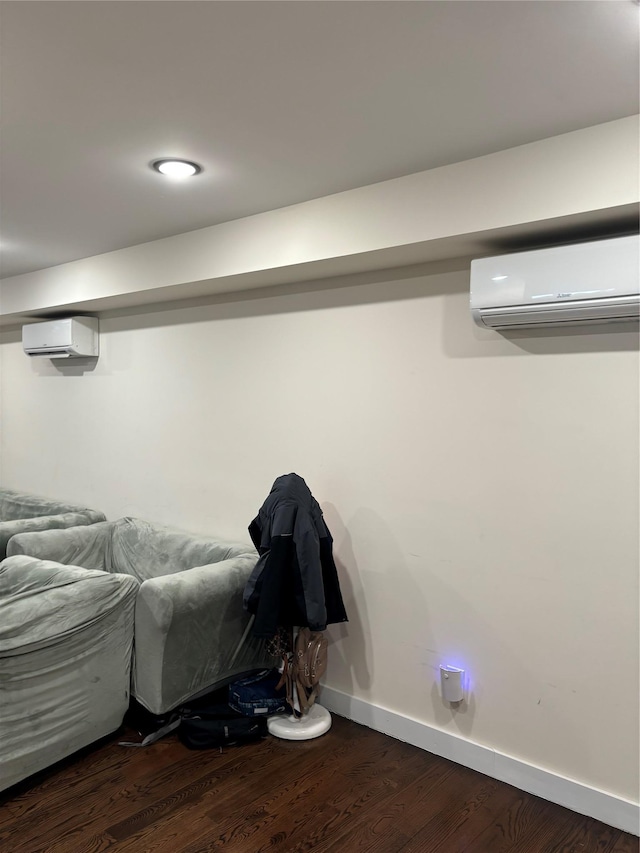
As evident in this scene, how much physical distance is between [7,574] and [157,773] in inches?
46.5

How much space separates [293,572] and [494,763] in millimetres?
1156

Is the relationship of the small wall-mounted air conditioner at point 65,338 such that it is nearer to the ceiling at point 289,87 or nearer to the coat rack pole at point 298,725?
the ceiling at point 289,87

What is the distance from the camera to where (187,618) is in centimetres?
299

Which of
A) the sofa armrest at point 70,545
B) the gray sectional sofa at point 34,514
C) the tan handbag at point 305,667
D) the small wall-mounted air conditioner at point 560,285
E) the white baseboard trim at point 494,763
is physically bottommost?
the white baseboard trim at point 494,763

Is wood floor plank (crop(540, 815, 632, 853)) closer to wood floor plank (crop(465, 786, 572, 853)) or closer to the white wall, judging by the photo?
wood floor plank (crop(465, 786, 572, 853))

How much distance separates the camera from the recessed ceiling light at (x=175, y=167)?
2.56 metres

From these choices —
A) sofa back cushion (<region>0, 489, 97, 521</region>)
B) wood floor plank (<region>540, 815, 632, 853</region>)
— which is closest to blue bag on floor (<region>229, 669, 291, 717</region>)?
wood floor plank (<region>540, 815, 632, 853</region>)


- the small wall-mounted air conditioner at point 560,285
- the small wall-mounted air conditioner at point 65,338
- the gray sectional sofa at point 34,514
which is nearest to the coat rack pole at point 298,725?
the small wall-mounted air conditioner at point 560,285

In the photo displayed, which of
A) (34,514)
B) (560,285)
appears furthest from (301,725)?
(34,514)

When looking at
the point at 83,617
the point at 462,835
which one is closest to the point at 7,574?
the point at 83,617

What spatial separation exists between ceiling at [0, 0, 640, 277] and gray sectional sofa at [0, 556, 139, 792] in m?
1.79

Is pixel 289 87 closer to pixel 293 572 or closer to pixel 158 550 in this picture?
pixel 293 572

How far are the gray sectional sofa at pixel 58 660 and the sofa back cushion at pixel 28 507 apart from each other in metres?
1.66

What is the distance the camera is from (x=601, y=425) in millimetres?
2482
